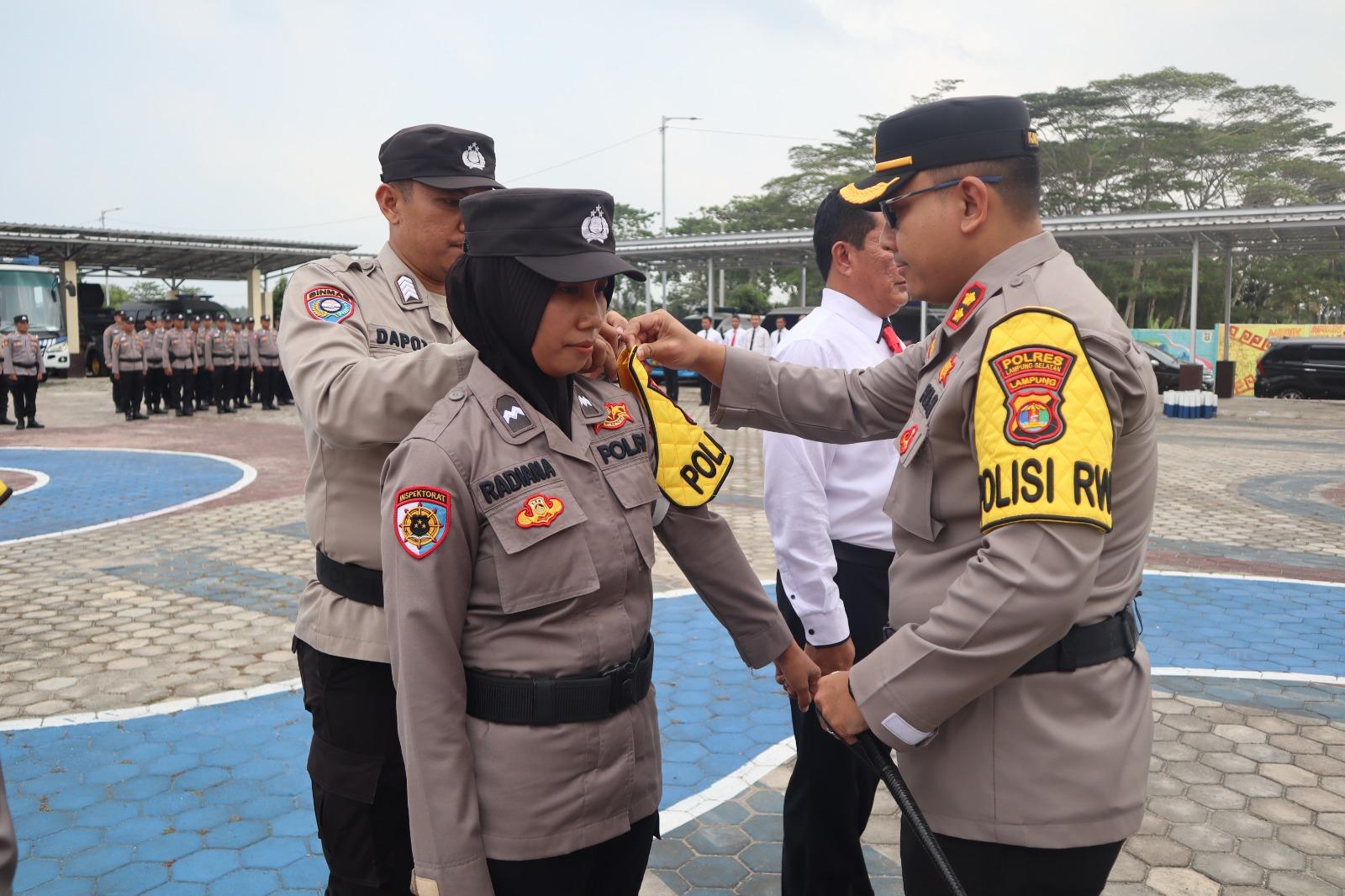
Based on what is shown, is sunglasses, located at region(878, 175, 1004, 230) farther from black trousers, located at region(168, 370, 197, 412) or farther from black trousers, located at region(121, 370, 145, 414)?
black trousers, located at region(168, 370, 197, 412)

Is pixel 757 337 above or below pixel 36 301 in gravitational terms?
below

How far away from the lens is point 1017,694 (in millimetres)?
1803

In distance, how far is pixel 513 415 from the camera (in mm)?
1900

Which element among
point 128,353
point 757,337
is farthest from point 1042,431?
point 128,353

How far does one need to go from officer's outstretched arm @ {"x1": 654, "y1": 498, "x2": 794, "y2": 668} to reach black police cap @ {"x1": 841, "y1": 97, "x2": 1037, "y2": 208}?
799 mm

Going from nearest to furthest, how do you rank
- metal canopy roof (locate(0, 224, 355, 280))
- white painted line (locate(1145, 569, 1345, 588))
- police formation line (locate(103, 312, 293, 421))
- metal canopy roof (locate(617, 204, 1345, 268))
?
white painted line (locate(1145, 569, 1345, 588))
police formation line (locate(103, 312, 293, 421))
metal canopy roof (locate(617, 204, 1345, 268))
metal canopy roof (locate(0, 224, 355, 280))

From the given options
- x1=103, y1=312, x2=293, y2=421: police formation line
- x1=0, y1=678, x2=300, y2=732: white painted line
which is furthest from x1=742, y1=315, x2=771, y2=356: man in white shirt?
x1=0, y1=678, x2=300, y2=732: white painted line

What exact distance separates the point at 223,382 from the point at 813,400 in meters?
21.3

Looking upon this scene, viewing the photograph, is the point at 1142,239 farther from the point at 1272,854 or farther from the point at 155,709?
the point at 155,709

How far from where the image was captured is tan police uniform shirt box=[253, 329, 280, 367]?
21812 mm

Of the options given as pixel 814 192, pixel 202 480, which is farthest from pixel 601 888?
pixel 814 192

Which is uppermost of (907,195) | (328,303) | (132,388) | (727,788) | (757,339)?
(907,195)

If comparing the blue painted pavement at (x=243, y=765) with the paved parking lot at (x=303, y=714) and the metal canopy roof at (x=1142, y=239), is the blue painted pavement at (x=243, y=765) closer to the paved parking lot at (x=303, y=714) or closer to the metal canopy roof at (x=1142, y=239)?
the paved parking lot at (x=303, y=714)

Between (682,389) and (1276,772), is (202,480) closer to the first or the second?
(1276,772)
